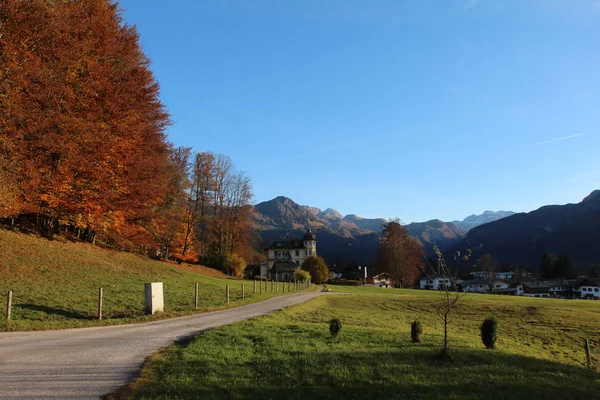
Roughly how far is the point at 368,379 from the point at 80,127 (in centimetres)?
2481

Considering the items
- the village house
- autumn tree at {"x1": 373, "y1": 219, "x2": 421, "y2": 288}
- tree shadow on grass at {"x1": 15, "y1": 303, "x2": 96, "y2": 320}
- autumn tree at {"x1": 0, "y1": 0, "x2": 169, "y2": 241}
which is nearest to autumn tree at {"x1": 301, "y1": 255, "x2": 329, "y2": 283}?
autumn tree at {"x1": 373, "y1": 219, "x2": 421, "y2": 288}

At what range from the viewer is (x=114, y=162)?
99.5 ft

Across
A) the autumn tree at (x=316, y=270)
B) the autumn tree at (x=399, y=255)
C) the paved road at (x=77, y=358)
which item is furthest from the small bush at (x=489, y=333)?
the autumn tree at (x=399, y=255)

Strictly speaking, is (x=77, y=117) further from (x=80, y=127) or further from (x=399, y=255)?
(x=399, y=255)

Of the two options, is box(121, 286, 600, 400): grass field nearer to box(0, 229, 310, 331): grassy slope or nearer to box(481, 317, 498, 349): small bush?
box(481, 317, 498, 349): small bush

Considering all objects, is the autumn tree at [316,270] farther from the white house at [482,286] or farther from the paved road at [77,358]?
the white house at [482,286]

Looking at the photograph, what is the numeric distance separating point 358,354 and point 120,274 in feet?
70.6

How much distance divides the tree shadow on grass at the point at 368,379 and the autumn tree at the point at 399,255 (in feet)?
210

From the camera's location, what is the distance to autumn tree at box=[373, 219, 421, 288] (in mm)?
73188

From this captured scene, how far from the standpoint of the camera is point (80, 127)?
82.9 ft

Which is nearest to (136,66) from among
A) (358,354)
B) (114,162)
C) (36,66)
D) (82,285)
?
(114,162)

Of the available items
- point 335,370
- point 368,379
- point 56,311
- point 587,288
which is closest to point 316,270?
point 56,311

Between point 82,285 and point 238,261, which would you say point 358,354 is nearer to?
point 82,285

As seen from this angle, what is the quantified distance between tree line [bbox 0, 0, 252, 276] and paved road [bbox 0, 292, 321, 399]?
520 inches
